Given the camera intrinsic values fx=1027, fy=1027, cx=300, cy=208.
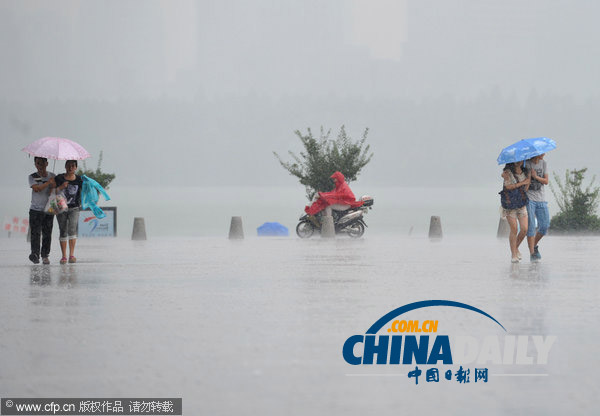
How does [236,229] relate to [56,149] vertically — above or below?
below

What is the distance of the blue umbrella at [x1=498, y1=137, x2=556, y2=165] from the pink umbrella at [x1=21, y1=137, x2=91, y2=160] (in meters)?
7.03

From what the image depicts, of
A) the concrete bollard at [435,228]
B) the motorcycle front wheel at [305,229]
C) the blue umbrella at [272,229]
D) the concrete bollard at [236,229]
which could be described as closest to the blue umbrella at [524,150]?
the concrete bollard at [435,228]

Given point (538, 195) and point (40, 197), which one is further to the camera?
point (538, 195)

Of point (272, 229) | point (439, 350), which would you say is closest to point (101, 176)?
point (272, 229)

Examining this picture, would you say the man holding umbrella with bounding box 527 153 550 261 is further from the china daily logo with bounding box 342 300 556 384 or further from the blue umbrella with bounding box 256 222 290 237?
the blue umbrella with bounding box 256 222 290 237

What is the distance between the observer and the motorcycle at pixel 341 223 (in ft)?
101

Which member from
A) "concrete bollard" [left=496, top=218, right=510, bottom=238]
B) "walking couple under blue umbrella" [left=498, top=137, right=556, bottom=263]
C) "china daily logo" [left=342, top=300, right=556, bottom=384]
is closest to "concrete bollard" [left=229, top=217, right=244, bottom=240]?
"concrete bollard" [left=496, top=218, right=510, bottom=238]

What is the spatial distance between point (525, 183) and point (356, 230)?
14490 mm

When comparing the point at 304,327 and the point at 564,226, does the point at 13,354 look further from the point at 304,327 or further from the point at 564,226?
the point at 564,226

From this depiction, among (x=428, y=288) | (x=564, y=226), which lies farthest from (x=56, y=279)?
(x=564, y=226)

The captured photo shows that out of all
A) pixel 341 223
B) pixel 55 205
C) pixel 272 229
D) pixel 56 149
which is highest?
pixel 56 149

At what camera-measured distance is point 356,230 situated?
102 ft

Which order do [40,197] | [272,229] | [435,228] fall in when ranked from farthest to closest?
[272,229] → [435,228] → [40,197]

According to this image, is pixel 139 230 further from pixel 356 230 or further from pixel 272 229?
pixel 272 229
